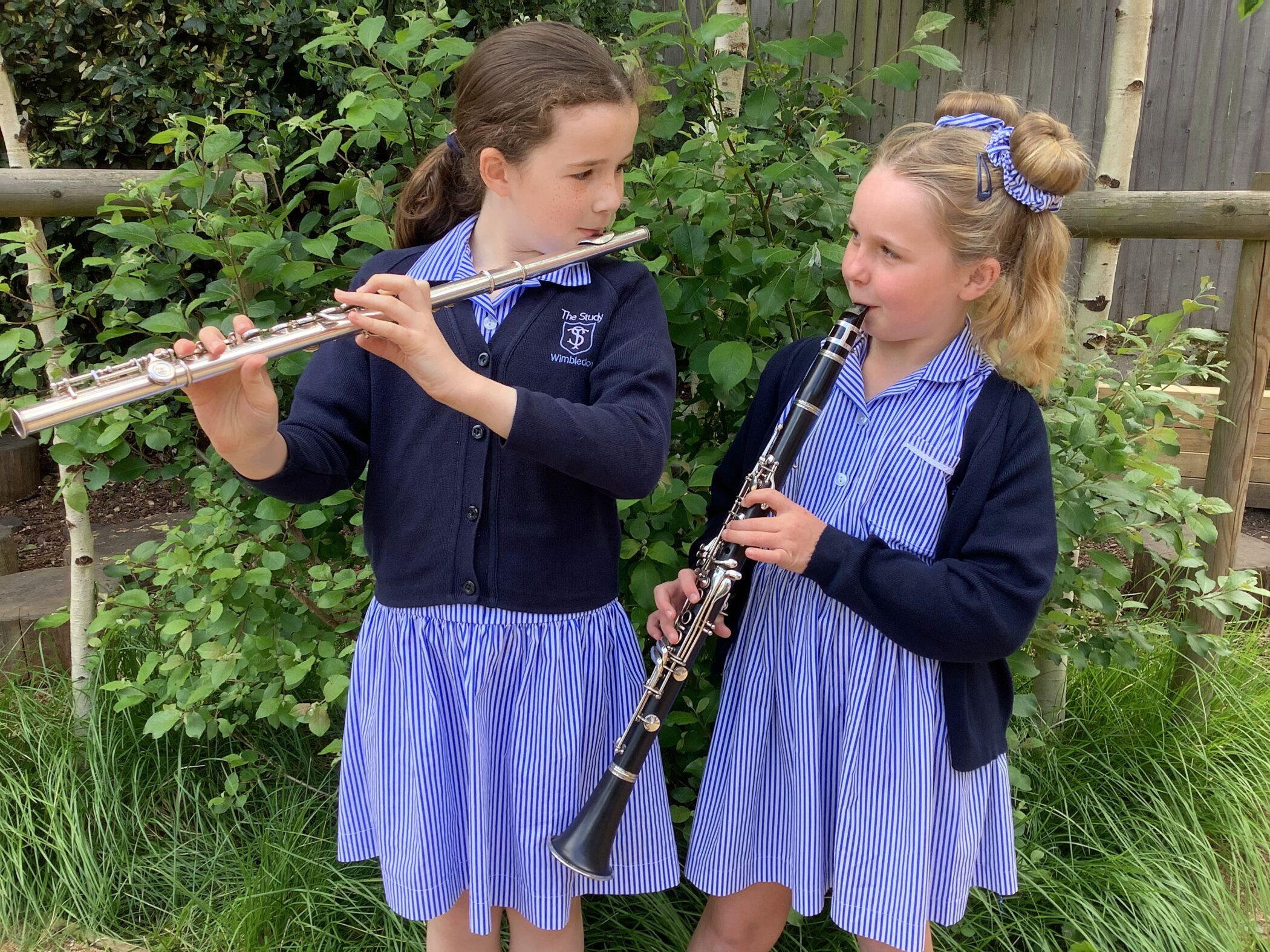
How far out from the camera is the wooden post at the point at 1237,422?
2.74m

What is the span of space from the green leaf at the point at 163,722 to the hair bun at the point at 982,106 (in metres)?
2.14

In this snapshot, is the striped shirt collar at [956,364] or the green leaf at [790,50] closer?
the striped shirt collar at [956,364]

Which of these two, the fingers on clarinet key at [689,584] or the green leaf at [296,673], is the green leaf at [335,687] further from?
the fingers on clarinet key at [689,584]

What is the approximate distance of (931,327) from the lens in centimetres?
172

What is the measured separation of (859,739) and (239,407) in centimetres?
109

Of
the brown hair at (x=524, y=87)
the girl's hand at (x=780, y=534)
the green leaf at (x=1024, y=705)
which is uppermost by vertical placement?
the brown hair at (x=524, y=87)

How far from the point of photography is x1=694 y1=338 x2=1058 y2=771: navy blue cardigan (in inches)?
61.9

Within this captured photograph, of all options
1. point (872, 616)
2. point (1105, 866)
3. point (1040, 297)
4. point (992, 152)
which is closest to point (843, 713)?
point (872, 616)

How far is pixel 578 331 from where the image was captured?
1677 millimetres

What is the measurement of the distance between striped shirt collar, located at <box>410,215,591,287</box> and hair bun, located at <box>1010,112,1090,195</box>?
0.71m

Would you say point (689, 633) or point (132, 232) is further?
point (132, 232)

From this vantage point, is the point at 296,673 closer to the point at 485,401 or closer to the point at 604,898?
the point at 604,898

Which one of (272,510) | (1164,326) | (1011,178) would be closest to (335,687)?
(272,510)

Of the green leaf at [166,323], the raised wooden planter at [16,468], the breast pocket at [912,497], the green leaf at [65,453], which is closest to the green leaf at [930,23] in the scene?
the breast pocket at [912,497]
